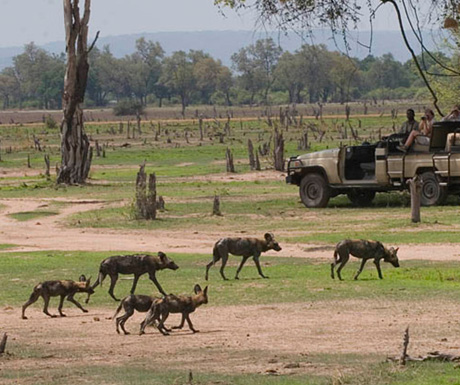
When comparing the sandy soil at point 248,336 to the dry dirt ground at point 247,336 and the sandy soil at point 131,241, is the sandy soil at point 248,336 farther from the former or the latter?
the sandy soil at point 131,241

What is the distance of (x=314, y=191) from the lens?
34.1m

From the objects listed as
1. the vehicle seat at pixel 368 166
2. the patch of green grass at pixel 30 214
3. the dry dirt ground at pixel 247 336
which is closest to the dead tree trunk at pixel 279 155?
the patch of green grass at pixel 30 214

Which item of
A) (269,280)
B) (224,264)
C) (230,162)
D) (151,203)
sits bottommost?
(230,162)

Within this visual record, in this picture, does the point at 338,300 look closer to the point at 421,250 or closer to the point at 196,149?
the point at 421,250

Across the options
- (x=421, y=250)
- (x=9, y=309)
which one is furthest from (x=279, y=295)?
(x=421, y=250)

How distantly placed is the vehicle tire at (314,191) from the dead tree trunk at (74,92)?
11611 millimetres

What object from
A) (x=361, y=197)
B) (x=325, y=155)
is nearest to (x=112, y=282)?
(x=325, y=155)

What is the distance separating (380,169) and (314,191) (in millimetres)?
2775

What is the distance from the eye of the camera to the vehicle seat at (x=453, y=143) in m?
30.7

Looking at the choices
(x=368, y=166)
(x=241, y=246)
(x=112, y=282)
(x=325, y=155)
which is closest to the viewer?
(x=112, y=282)

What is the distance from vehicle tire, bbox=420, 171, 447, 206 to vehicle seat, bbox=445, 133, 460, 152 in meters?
0.84

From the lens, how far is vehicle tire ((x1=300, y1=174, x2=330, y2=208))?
33.8 m

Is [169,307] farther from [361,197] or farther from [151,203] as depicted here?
[361,197]

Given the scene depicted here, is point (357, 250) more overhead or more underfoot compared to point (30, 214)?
more overhead
